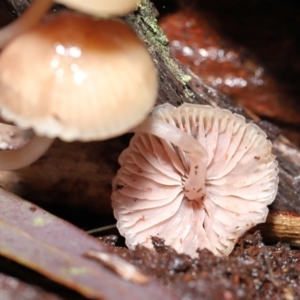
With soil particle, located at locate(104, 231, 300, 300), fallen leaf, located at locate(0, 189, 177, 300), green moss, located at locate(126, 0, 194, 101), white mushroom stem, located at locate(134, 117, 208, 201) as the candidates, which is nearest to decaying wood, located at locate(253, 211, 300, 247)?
soil particle, located at locate(104, 231, 300, 300)

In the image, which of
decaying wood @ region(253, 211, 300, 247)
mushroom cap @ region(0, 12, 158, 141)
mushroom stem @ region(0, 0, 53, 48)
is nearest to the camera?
mushroom cap @ region(0, 12, 158, 141)

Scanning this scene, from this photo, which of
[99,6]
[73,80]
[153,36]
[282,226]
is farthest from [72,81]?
[282,226]

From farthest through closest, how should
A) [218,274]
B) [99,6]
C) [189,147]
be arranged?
[189,147] < [218,274] < [99,6]

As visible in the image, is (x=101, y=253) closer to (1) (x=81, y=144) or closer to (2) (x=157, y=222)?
(2) (x=157, y=222)

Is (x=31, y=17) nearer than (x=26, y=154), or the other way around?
(x=31, y=17)

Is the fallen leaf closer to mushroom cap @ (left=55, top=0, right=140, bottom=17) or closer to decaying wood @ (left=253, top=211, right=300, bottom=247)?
mushroom cap @ (left=55, top=0, right=140, bottom=17)

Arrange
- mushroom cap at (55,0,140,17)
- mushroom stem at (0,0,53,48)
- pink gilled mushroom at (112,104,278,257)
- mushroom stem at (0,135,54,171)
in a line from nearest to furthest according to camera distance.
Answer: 1. mushroom cap at (55,0,140,17)
2. mushroom stem at (0,0,53,48)
3. mushroom stem at (0,135,54,171)
4. pink gilled mushroom at (112,104,278,257)

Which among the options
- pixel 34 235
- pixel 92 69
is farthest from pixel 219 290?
pixel 92 69

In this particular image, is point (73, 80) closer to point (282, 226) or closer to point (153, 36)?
point (153, 36)
